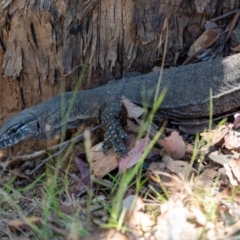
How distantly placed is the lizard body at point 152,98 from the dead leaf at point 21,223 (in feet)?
4.00

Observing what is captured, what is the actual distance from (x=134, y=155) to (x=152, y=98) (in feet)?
2.82

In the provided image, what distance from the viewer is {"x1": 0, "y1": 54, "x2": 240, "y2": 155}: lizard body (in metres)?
4.59

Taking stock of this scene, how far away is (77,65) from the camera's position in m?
4.98

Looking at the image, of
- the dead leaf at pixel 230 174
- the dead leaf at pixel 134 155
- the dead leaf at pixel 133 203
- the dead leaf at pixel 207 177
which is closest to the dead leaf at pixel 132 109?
the dead leaf at pixel 134 155

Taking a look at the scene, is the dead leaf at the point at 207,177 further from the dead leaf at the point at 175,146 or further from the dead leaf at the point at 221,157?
the dead leaf at the point at 175,146

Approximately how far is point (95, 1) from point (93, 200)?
1.84 m

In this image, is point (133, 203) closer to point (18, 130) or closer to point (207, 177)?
point (207, 177)

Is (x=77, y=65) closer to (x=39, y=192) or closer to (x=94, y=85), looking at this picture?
(x=94, y=85)

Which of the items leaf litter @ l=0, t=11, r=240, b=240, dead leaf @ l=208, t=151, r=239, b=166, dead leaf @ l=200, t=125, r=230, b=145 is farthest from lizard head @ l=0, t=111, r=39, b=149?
dead leaf @ l=208, t=151, r=239, b=166

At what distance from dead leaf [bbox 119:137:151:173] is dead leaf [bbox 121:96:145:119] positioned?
1.48ft

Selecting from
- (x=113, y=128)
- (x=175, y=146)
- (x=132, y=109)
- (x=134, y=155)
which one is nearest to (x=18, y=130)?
(x=113, y=128)

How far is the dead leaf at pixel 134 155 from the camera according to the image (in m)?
3.92

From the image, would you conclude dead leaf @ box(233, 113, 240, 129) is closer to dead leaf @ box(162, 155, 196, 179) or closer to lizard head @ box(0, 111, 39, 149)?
dead leaf @ box(162, 155, 196, 179)

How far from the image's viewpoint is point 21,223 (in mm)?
3326
